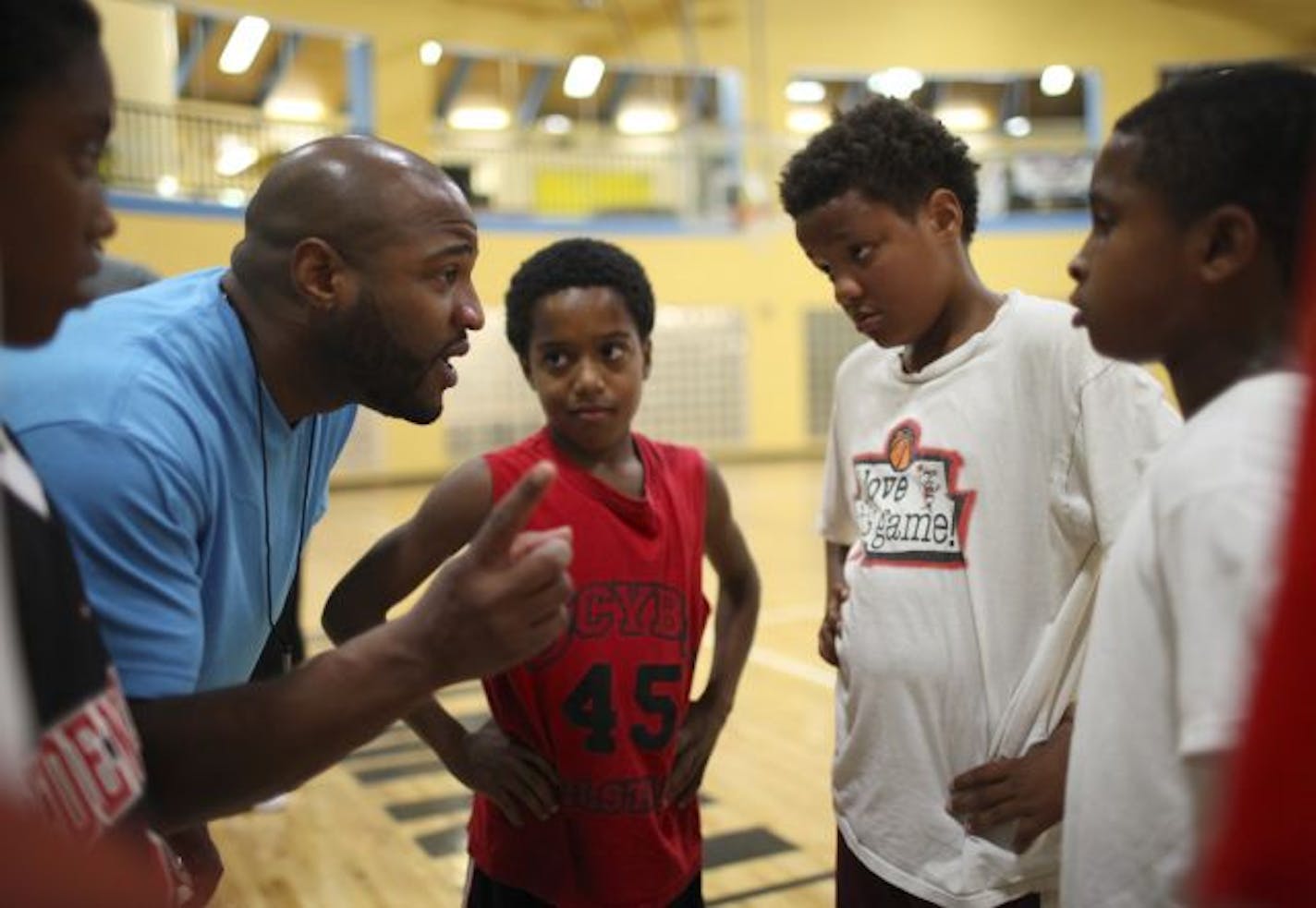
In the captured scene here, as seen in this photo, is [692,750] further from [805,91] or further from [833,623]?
[805,91]

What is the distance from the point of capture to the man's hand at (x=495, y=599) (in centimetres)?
118

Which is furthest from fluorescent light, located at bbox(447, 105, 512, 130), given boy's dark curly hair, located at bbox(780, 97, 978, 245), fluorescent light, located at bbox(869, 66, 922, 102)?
boy's dark curly hair, located at bbox(780, 97, 978, 245)

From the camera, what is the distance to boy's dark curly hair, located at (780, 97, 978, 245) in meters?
1.79

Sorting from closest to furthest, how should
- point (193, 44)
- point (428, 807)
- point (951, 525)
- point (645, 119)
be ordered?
point (951, 525) < point (428, 807) < point (193, 44) < point (645, 119)

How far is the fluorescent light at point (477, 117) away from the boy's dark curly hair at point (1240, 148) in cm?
1545

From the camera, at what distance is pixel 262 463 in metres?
1.63

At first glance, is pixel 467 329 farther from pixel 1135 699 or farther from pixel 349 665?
pixel 1135 699

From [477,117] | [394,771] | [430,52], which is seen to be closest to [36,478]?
[394,771]

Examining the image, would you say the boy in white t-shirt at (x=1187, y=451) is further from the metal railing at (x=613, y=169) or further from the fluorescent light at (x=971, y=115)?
the fluorescent light at (x=971, y=115)

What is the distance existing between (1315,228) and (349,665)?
3.26 ft

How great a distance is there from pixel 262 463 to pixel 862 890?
115 cm

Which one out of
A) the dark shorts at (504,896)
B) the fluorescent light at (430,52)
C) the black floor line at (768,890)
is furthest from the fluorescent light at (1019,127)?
the dark shorts at (504,896)

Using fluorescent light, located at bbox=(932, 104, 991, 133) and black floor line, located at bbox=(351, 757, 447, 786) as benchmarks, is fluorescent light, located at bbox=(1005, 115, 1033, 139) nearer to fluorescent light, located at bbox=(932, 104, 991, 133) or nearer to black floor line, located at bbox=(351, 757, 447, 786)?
fluorescent light, located at bbox=(932, 104, 991, 133)

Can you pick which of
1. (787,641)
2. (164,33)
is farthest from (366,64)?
(787,641)
